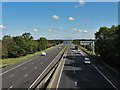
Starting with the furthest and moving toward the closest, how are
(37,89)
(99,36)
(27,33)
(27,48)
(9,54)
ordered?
1. (27,33)
2. (27,48)
3. (9,54)
4. (99,36)
5. (37,89)

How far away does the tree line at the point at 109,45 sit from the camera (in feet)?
173

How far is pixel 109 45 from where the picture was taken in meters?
61.6

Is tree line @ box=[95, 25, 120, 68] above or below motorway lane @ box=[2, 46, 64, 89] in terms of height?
above

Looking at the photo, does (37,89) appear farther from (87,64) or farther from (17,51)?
(17,51)

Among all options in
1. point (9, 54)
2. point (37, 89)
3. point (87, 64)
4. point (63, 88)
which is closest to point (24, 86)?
point (63, 88)

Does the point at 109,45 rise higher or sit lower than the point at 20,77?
higher

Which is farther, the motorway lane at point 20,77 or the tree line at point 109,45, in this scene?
the tree line at point 109,45

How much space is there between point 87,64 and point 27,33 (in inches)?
3303

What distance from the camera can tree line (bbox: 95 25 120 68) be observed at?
5288 centimetres

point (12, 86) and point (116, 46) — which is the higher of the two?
point (116, 46)

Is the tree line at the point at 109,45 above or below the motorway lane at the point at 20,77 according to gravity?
above

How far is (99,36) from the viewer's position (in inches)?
3123

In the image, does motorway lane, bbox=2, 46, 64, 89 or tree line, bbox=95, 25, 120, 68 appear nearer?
motorway lane, bbox=2, 46, 64, 89

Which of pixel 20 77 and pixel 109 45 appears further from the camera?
pixel 109 45
